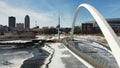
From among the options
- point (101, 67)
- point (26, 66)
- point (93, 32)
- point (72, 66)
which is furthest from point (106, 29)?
point (93, 32)

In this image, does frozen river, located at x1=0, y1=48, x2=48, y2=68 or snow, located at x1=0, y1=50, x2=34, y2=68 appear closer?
frozen river, located at x1=0, y1=48, x2=48, y2=68

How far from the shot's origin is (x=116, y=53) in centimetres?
1394

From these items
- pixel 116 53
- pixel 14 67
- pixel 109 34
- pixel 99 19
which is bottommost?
pixel 14 67

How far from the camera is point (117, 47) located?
46.2 feet

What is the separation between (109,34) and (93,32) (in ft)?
362

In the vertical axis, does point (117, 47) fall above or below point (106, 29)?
below

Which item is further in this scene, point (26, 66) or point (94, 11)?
point (26, 66)

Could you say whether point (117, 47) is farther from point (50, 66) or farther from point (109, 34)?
point (50, 66)

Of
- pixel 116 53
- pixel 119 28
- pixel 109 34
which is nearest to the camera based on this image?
pixel 116 53

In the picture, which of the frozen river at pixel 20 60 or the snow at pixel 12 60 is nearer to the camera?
the frozen river at pixel 20 60

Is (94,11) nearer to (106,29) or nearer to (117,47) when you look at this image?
(106,29)

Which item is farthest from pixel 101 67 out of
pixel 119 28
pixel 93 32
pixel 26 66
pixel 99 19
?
pixel 93 32

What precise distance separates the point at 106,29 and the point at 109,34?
0.80m

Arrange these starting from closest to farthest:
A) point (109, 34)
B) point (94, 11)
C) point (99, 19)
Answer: point (109, 34) < point (99, 19) < point (94, 11)
